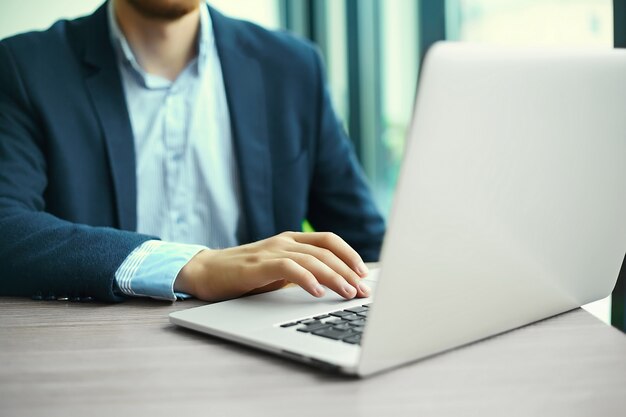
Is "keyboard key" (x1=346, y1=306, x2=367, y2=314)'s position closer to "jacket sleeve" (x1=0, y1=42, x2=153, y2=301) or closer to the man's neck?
"jacket sleeve" (x1=0, y1=42, x2=153, y2=301)

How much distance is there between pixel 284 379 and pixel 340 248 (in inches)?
11.3

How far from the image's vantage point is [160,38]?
159 centimetres

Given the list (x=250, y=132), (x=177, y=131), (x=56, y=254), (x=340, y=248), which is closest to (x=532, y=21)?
(x=250, y=132)

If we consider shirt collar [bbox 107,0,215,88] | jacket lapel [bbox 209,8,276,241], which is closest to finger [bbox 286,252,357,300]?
jacket lapel [bbox 209,8,276,241]

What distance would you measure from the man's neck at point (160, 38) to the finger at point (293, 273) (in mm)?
890

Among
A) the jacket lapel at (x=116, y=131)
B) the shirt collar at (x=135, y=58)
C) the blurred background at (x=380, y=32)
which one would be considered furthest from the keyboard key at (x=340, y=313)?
the blurred background at (x=380, y=32)

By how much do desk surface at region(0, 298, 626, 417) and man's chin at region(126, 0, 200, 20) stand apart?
3.13ft

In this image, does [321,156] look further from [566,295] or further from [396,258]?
[396,258]

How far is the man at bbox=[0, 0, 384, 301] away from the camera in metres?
1.42

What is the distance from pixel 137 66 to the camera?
152 centimetres

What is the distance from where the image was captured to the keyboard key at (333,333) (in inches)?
24.2

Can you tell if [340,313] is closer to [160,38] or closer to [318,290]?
[318,290]

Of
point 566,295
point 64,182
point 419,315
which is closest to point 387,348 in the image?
point 419,315

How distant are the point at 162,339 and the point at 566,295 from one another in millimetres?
392
